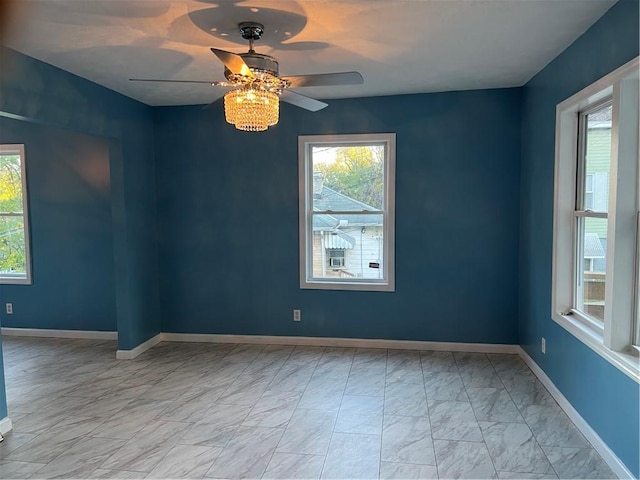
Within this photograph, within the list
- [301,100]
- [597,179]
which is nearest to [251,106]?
[301,100]

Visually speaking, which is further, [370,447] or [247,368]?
[247,368]

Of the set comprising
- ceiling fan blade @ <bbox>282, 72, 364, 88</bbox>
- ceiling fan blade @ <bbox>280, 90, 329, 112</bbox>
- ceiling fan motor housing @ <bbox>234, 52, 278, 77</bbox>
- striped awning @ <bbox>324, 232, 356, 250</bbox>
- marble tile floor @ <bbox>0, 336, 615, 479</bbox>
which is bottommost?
marble tile floor @ <bbox>0, 336, 615, 479</bbox>

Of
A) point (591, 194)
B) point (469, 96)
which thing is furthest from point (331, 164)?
point (591, 194)

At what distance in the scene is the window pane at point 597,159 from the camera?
271 cm

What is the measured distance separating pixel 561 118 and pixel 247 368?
126 inches

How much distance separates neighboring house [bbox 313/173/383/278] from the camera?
14.8ft

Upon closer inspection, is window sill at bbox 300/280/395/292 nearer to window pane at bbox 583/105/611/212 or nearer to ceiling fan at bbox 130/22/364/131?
window pane at bbox 583/105/611/212

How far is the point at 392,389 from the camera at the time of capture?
3.51 m

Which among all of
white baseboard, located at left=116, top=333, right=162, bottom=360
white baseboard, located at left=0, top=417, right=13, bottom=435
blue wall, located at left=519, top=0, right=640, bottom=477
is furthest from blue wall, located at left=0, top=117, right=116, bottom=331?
blue wall, located at left=519, top=0, right=640, bottom=477

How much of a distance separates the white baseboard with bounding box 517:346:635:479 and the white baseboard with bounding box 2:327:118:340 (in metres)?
4.27

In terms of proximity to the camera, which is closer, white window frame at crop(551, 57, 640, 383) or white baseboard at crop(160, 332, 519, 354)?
white window frame at crop(551, 57, 640, 383)

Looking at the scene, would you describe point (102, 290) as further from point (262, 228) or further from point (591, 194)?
point (591, 194)

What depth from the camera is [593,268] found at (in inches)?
114

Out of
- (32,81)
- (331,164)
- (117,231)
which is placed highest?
(32,81)
